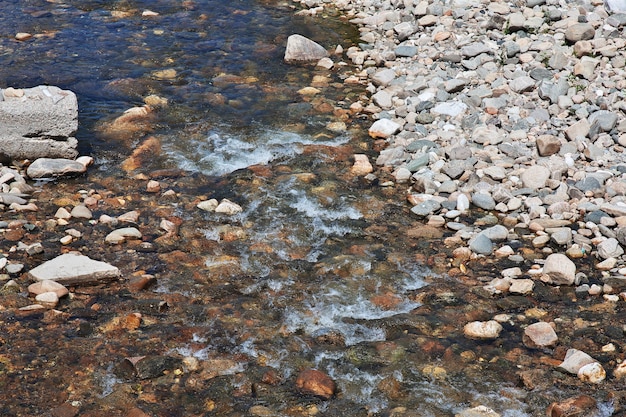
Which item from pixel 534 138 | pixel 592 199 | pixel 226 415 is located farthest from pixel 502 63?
pixel 226 415

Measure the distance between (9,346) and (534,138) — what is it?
237 inches

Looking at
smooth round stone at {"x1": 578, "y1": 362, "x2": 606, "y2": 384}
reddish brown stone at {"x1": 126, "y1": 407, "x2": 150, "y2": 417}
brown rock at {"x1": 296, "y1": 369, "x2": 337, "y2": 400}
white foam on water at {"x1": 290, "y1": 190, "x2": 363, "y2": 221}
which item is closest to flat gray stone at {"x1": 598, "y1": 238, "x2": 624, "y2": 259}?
smooth round stone at {"x1": 578, "y1": 362, "x2": 606, "y2": 384}

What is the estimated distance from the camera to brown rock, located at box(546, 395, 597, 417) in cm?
520

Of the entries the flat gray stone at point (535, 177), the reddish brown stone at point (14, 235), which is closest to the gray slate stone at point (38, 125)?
the reddish brown stone at point (14, 235)

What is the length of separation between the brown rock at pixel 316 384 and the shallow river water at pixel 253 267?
0.24 feet

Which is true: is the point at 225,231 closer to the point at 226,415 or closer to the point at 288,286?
the point at 288,286

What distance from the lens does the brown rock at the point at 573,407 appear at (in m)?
5.20

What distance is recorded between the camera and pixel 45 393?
5.22m

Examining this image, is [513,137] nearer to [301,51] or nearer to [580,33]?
[580,33]

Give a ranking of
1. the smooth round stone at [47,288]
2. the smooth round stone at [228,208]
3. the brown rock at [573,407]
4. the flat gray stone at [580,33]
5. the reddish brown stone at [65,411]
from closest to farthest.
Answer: the reddish brown stone at [65,411], the brown rock at [573,407], the smooth round stone at [47,288], the smooth round stone at [228,208], the flat gray stone at [580,33]

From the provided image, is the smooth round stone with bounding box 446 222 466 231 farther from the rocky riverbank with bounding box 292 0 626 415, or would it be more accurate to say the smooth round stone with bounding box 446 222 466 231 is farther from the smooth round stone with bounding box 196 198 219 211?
the smooth round stone with bounding box 196 198 219 211

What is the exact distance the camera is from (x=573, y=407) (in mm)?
5238

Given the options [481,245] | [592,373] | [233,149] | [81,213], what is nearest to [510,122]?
[481,245]

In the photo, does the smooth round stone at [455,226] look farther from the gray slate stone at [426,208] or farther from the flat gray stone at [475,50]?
the flat gray stone at [475,50]
